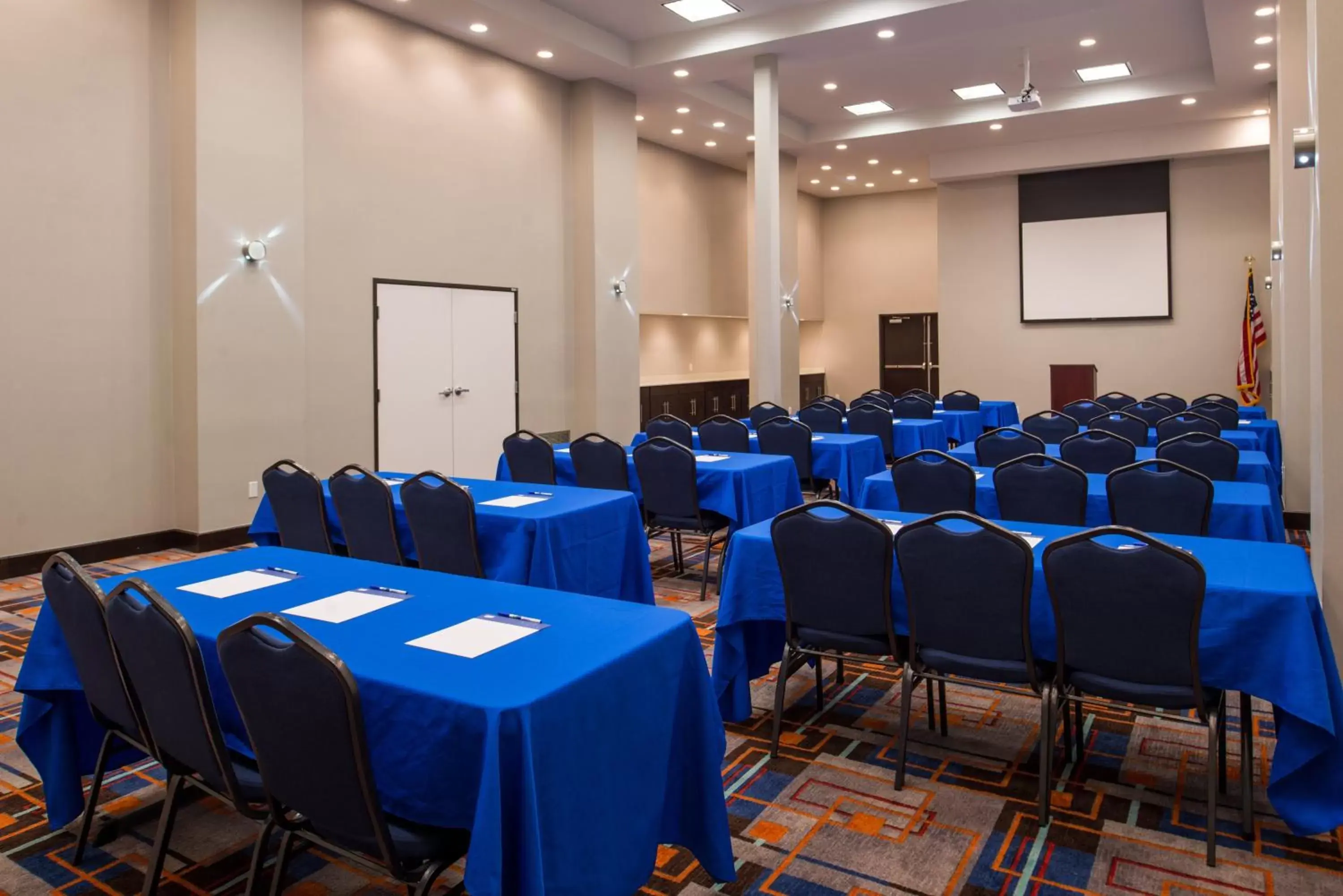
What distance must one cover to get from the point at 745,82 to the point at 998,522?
9.83 meters

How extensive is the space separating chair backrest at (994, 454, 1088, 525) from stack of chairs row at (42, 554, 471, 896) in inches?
138

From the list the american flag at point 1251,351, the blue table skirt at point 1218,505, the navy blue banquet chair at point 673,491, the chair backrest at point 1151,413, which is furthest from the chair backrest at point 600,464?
the american flag at point 1251,351

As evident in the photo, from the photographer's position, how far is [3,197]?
21.3 feet

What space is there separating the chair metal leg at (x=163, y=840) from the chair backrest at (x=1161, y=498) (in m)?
3.99

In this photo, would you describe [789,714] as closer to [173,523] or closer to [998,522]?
[998,522]

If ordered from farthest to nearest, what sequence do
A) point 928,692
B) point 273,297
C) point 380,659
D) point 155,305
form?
point 273,297
point 155,305
point 928,692
point 380,659

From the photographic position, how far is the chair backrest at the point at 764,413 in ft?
32.3

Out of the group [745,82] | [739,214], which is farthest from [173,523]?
[739,214]

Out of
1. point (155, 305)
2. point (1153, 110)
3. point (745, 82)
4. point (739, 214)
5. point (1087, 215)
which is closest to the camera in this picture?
point (155, 305)

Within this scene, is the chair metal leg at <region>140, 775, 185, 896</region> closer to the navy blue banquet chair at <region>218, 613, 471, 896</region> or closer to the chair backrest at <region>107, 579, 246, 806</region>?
the chair backrest at <region>107, 579, 246, 806</region>

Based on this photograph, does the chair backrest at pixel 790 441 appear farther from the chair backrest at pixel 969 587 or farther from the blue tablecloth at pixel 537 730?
the blue tablecloth at pixel 537 730

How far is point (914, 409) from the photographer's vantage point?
34.6ft

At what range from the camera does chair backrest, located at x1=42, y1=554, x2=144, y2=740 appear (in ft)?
8.20

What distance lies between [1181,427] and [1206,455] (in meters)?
1.60
